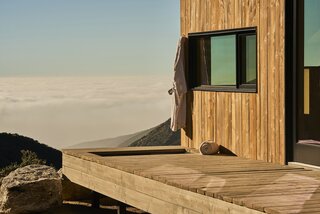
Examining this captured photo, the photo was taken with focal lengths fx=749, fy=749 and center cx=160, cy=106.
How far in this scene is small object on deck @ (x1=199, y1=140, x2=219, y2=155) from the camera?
29.1ft

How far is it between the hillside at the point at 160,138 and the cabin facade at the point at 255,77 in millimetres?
13515

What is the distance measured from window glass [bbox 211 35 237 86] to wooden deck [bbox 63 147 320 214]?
3.24 ft

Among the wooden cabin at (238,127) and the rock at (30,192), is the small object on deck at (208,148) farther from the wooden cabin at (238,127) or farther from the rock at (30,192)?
the rock at (30,192)

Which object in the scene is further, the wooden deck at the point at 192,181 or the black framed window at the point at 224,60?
the black framed window at the point at 224,60

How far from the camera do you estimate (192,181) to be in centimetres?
657

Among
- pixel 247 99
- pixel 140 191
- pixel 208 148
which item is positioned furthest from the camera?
pixel 208 148

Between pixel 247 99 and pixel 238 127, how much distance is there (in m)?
0.37

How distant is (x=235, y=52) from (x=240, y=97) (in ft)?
2.12

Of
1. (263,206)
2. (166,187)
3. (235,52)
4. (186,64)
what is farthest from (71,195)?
(263,206)

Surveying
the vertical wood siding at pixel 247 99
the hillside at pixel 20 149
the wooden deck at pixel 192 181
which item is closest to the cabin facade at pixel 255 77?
the vertical wood siding at pixel 247 99

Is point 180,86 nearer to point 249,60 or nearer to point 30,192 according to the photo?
point 249,60

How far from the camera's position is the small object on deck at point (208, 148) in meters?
8.88

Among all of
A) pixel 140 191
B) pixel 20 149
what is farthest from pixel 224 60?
pixel 20 149

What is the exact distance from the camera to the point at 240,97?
27.9 ft
